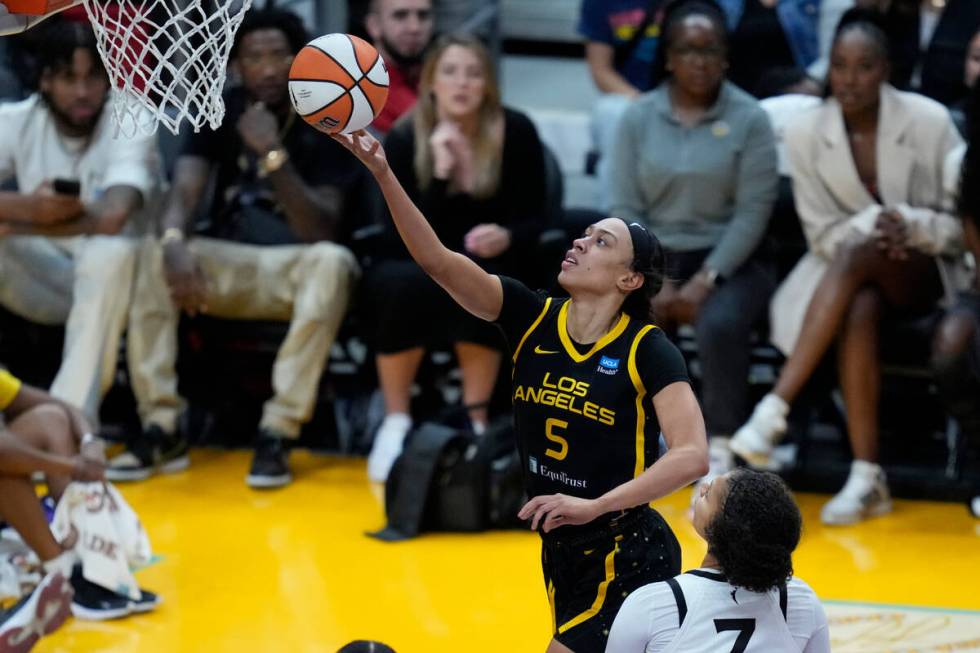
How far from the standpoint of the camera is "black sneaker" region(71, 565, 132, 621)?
561cm

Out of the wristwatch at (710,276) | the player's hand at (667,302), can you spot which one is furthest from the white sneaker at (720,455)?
the wristwatch at (710,276)

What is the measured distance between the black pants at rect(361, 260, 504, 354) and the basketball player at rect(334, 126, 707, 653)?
2.88 metres

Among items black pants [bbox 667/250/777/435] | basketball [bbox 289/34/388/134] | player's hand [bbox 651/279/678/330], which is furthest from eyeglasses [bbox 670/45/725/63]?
basketball [bbox 289/34/388/134]

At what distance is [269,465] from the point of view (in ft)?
23.8

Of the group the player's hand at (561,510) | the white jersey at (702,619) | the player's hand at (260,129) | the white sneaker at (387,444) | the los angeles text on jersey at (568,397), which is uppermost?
the player's hand at (260,129)

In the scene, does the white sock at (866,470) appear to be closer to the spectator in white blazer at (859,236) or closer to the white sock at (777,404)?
the spectator in white blazer at (859,236)

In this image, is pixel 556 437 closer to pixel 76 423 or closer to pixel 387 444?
pixel 76 423

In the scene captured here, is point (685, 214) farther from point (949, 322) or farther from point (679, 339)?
point (949, 322)

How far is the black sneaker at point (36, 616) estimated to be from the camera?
4.89 m

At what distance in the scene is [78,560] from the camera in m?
5.68

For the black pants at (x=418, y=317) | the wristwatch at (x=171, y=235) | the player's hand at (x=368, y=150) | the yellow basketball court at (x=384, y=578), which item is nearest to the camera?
the player's hand at (x=368, y=150)

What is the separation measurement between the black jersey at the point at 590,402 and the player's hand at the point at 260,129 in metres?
3.44

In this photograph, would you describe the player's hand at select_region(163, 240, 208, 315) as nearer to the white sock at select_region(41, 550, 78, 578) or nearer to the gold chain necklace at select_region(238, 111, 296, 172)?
the gold chain necklace at select_region(238, 111, 296, 172)

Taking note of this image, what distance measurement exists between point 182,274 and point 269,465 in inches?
39.9
